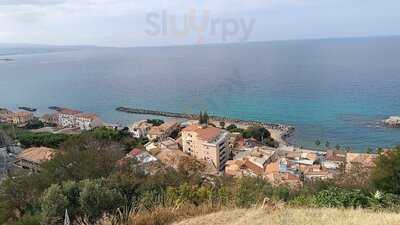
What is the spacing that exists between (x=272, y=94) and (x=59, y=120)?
73.8 ft

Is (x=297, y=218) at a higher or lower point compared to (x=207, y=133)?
higher

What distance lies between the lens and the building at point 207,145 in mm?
20094

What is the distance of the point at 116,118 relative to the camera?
3500cm

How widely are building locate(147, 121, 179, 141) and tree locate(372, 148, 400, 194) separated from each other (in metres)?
17.1

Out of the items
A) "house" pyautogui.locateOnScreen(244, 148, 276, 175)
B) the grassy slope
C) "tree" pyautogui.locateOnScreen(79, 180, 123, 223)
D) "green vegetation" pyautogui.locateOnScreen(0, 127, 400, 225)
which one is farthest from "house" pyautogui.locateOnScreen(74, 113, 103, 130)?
the grassy slope

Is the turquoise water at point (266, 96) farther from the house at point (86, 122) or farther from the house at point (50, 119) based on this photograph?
the house at point (50, 119)

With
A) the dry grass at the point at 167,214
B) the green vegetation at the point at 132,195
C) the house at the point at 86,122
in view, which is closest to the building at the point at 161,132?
the house at the point at 86,122

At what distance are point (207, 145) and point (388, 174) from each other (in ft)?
42.1

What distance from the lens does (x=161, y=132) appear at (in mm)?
25719

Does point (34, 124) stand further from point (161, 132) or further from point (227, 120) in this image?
point (227, 120)

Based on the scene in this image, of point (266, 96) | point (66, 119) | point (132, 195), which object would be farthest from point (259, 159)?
point (266, 96)

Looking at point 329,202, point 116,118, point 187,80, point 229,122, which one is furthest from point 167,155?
point 187,80

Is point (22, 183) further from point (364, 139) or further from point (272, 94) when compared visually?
point (272, 94)

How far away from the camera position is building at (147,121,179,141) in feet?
82.3
